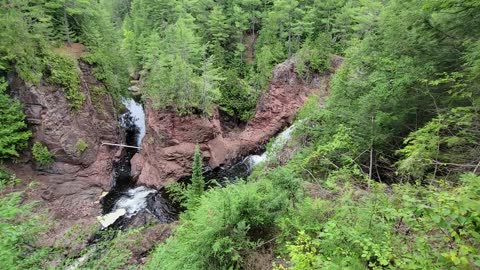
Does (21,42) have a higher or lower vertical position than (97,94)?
higher

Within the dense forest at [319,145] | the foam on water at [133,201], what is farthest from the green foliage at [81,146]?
the foam on water at [133,201]

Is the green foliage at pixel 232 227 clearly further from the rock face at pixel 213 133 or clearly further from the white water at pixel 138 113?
the white water at pixel 138 113

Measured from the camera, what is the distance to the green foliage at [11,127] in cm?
1625

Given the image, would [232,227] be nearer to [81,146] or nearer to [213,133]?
[213,133]

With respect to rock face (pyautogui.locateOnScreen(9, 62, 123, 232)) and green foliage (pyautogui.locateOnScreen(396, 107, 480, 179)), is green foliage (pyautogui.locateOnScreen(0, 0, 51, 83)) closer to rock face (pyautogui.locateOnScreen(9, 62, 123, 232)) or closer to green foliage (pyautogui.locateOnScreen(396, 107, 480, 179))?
rock face (pyautogui.locateOnScreen(9, 62, 123, 232))

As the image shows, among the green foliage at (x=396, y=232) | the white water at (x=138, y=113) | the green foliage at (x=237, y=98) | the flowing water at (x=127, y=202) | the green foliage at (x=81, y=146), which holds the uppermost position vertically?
the green foliage at (x=396, y=232)

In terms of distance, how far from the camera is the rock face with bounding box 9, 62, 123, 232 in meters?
16.9

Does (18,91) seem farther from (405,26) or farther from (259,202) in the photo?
(405,26)

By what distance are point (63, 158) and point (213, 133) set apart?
33.0 feet

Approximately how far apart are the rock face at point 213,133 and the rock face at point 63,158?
117 inches

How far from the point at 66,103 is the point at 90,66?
14.4 feet

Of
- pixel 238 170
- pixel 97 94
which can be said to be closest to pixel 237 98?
pixel 238 170

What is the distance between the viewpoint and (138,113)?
99.6 feet

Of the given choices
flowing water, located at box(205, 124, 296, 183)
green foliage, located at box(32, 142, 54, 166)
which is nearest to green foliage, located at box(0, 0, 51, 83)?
green foliage, located at box(32, 142, 54, 166)
